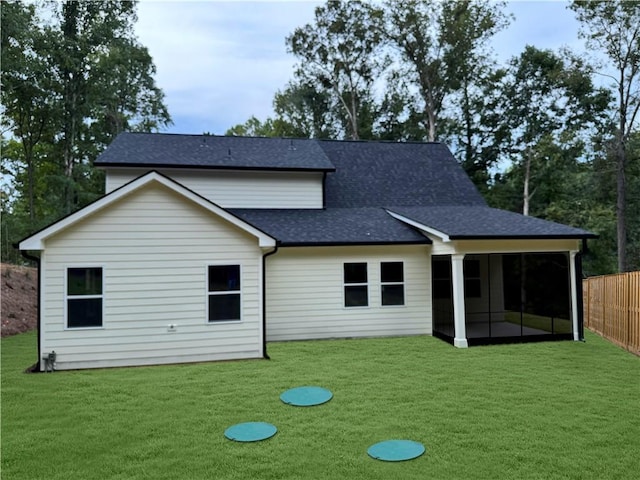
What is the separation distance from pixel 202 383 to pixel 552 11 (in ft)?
81.5

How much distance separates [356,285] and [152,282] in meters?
5.37

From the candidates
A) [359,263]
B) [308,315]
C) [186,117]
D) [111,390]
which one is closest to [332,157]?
[359,263]

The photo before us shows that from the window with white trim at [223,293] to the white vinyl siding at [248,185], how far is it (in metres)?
4.86

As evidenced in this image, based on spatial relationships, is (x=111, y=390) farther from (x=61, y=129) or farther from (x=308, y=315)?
(x=61, y=129)

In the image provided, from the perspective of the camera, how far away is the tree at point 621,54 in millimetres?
21391

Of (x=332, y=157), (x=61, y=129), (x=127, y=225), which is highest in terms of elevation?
(x=61, y=129)

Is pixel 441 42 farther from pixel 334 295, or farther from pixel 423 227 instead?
pixel 334 295

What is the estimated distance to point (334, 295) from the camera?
12.1 metres

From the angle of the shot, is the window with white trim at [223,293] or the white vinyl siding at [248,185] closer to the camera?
the window with white trim at [223,293]

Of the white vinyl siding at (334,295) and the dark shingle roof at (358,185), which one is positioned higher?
the dark shingle roof at (358,185)

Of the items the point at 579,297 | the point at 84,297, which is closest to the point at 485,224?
the point at 579,297

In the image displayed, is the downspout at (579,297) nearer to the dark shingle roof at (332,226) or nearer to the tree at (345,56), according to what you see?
the dark shingle roof at (332,226)

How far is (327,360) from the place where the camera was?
9719mm

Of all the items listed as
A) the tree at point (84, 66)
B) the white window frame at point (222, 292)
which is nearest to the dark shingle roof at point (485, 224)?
the white window frame at point (222, 292)
